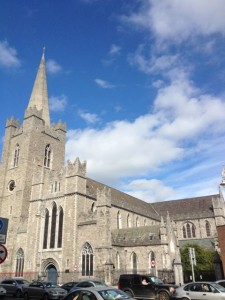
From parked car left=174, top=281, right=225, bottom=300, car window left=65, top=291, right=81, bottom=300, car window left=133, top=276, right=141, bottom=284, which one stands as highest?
car window left=133, top=276, right=141, bottom=284

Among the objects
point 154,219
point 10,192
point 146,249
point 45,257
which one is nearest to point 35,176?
point 10,192

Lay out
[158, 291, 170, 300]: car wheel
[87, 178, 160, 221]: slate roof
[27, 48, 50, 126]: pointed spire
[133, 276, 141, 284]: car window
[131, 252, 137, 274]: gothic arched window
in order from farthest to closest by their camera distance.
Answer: [27, 48, 50, 126]: pointed spire → [87, 178, 160, 221]: slate roof → [131, 252, 137, 274]: gothic arched window → [133, 276, 141, 284]: car window → [158, 291, 170, 300]: car wheel

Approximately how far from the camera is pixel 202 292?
15.2m

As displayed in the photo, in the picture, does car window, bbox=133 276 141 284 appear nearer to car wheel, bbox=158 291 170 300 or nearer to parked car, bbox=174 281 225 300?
car wheel, bbox=158 291 170 300

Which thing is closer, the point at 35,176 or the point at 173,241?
the point at 173,241

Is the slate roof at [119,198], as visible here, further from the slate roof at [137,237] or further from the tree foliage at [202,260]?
the tree foliage at [202,260]

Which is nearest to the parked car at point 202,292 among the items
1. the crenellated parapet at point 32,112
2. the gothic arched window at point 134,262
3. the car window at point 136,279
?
the car window at point 136,279

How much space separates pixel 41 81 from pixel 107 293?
165 feet

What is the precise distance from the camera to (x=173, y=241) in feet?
126

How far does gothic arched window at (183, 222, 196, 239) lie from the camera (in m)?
57.3

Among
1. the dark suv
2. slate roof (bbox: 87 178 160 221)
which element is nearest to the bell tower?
slate roof (bbox: 87 178 160 221)

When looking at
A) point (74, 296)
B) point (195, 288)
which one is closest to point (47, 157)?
point (195, 288)

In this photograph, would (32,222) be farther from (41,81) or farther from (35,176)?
(41,81)

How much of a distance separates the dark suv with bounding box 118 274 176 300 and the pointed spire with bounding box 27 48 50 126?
36.9 meters
